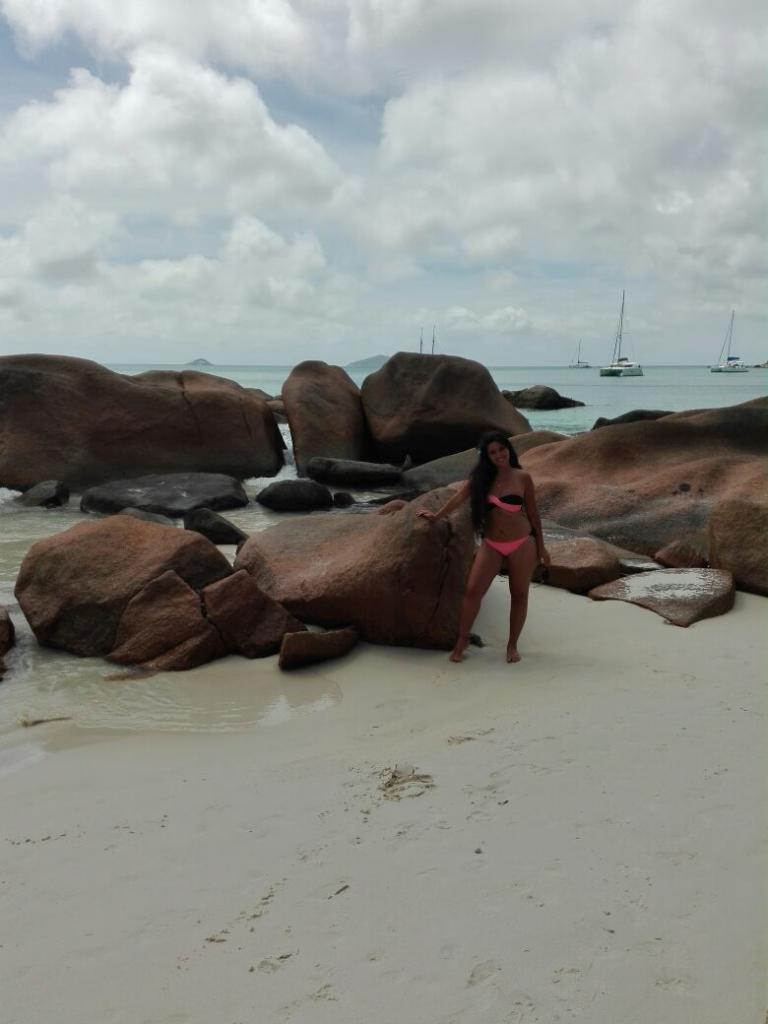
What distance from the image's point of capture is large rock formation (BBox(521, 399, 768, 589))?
7871 mm

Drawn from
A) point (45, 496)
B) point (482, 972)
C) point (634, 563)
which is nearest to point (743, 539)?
point (634, 563)

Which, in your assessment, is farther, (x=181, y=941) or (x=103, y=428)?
(x=103, y=428)

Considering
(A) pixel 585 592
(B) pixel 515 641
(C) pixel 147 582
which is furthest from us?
(A) pixel 585 592

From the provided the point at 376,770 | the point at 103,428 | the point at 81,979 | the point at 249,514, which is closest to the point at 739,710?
the point at 376,770

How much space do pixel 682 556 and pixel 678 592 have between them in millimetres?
1391

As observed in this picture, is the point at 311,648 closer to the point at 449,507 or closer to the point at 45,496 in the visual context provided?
the point at 449,507

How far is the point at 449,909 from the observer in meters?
2.46

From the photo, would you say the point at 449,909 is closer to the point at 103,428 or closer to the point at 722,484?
the point at 722,484

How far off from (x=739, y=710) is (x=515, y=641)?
1.37 metres

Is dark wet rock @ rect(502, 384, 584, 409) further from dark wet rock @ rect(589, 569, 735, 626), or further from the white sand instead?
the white sand

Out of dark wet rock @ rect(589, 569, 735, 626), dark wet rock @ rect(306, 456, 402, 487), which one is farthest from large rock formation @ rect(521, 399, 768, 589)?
dark wet rock @ rect(306, 456, 402, 487)

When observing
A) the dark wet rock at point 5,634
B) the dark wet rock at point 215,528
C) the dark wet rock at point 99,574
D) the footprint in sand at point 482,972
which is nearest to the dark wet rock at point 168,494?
the dark wet rock at point 215,528

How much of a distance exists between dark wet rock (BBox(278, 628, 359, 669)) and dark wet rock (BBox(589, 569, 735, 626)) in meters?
2.07

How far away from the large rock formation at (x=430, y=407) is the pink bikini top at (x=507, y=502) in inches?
407
